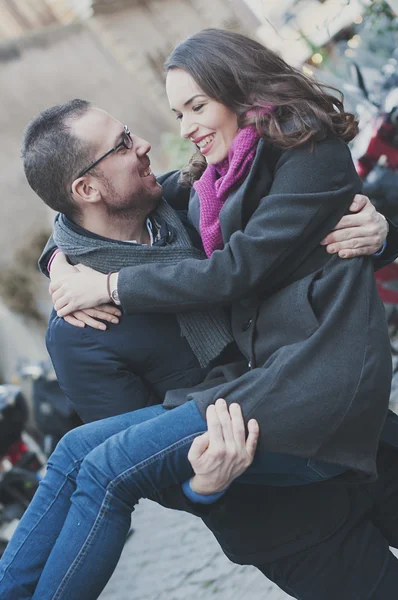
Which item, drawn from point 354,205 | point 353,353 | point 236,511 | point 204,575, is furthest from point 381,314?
point 204,575

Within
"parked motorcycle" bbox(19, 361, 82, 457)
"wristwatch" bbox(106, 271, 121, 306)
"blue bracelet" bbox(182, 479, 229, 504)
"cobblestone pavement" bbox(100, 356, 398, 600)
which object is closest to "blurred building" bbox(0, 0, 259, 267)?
"parked motorcycle" bbox(19, 361, 82, 457)

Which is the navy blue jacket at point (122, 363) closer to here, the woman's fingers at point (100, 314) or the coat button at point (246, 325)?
the woman's fingers at point (100, 314)

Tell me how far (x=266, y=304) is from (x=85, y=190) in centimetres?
82

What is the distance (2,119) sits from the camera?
12.4 metres

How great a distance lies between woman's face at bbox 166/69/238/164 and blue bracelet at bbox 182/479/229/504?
1.06m

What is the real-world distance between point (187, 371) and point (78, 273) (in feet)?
1.65

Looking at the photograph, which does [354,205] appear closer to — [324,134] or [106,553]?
[324,134]

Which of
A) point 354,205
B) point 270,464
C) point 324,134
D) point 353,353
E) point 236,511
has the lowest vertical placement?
point 236,511

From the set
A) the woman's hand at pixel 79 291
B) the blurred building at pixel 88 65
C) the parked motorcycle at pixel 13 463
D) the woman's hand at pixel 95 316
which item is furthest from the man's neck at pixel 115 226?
the blurred building at pixel 88 65

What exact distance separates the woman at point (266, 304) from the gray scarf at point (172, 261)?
0.22ft

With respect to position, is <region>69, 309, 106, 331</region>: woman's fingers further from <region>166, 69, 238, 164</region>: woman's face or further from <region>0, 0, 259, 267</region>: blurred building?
<region>0, 0, 259, 267</region>: blurred building

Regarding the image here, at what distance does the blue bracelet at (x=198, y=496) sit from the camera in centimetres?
206

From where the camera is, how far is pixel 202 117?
225 centimetres

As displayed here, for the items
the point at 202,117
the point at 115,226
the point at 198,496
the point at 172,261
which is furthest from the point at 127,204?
the point at 198,496
